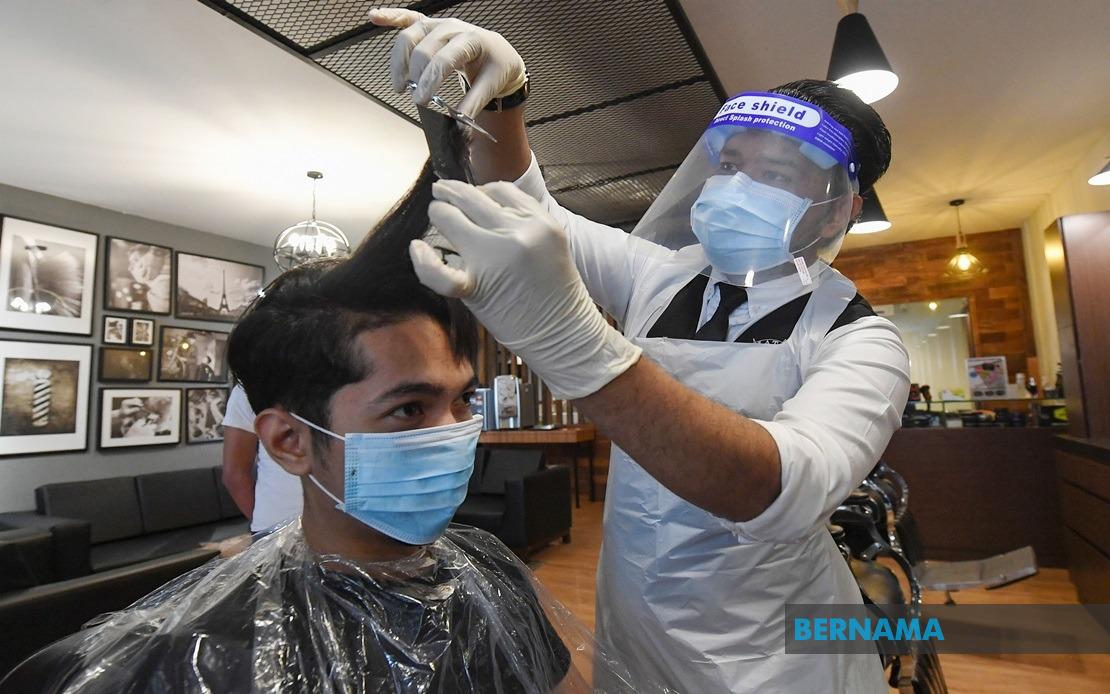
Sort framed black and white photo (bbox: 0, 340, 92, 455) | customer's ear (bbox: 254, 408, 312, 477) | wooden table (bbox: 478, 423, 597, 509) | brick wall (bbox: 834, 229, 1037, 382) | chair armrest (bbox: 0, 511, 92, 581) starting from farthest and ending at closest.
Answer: brick wall (bbox: 834, 229, 1037, 382) < wooden table (bbox: 478, 423, 597, 509) < framed black and white photo (bbox: 0, 340, 92, 455) < chair armrest (bbox: 0, 511, 92, 581) < customer's ear (bbox: 254, 408, 312, 477)

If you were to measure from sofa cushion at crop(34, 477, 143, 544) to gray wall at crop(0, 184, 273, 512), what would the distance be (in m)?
0.25

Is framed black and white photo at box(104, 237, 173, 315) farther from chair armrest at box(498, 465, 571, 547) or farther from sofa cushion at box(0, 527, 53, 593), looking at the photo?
chair armrest at box(498, 465, 571, 547)

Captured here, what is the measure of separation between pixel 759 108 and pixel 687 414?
0.58 metres

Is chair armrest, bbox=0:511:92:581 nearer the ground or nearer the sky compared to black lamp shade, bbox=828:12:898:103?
nearer the ground

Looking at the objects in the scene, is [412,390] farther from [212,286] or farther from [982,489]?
[212,286]

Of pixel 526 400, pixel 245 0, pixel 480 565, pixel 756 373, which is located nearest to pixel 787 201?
pixel 756 373

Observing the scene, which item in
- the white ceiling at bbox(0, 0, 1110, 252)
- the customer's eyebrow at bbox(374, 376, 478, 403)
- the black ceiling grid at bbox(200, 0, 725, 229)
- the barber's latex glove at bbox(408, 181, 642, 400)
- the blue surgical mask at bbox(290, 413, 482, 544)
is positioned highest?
the white ceiling at bbox(0, 0, 1110, 252)

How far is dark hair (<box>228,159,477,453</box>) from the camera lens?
3.14ft

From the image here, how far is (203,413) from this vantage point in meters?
5.19

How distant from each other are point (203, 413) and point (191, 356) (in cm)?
52

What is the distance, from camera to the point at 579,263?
1175 millimetres

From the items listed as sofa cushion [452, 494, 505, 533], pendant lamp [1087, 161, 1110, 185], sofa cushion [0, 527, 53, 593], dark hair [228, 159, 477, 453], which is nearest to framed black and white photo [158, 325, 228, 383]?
sofa cushion [0, 527, 53, 593]

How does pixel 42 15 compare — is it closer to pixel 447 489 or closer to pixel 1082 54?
pixel 447 489

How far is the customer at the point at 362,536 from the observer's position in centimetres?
79
